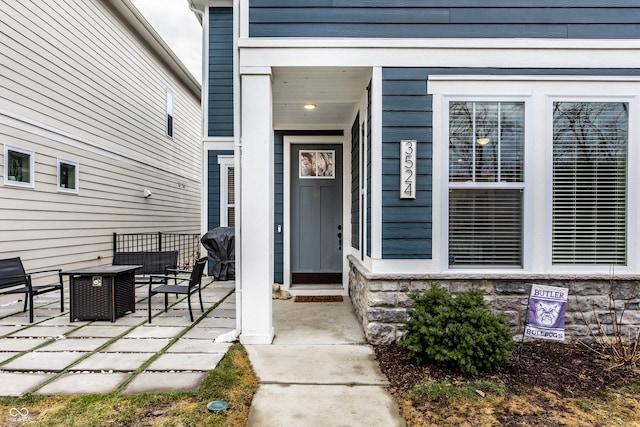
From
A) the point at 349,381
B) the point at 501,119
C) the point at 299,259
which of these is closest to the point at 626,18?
the point at 501,119

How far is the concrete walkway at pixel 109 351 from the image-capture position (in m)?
2.82

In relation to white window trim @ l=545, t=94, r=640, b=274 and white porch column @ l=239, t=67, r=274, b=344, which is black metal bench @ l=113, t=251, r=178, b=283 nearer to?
white porch column @ l=239, t=67, r=274, b=344

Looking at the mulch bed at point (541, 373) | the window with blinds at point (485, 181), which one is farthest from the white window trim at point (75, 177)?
the window with blinds at point (485, 181)

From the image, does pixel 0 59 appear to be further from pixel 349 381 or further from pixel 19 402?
pixel 349 381

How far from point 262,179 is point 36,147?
450 cm

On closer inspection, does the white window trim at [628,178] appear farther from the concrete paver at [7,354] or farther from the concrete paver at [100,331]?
the concrete paver at [7,354]

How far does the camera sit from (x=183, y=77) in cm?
1174

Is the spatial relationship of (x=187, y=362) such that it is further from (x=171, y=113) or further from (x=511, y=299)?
(x=171, y=113)

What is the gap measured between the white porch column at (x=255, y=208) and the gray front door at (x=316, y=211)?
2586 millimetres

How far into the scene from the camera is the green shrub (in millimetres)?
2936

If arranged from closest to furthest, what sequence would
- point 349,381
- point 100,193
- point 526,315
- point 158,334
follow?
point 349,381 < point 526,315 < point 158,334 < point 100,193

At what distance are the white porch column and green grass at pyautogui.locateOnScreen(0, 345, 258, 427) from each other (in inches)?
34.9

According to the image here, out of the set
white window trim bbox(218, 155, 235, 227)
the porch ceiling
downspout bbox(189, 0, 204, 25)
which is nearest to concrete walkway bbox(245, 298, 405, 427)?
the porch ceiling

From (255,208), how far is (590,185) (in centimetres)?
316
